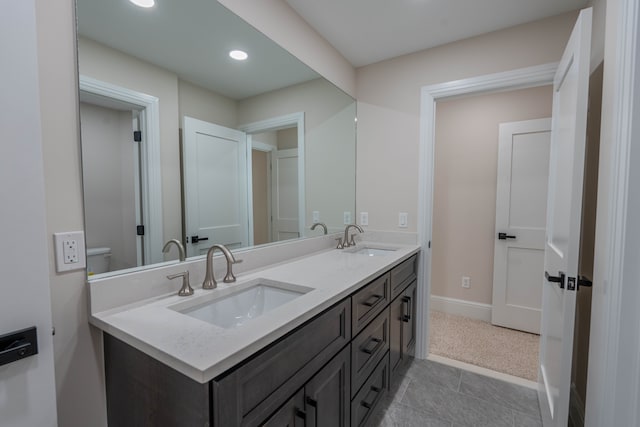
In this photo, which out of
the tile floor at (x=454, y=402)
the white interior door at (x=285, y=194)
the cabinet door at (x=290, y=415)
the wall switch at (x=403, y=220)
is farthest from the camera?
the wall switch at (x=403, y=220)

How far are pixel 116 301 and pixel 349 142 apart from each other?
2.06m

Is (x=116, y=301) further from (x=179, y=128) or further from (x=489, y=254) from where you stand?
(x=489, y=254)

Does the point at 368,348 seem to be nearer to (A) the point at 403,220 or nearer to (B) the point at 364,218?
(A) the point at 403,220

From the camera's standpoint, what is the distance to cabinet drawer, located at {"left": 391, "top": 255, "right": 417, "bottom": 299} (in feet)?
5.85

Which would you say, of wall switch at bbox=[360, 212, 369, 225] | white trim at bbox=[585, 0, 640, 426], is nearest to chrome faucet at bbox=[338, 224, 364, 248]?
wall switch at bbox=[360, 212, 369, 225]

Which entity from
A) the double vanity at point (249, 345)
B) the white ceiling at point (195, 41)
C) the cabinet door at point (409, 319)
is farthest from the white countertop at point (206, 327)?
the white ceiling at point (195, 41)

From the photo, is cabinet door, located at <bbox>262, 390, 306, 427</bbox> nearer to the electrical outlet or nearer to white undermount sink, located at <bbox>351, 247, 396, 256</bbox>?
the electrical outlet

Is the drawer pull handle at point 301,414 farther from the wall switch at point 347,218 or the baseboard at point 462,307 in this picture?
the baseboard at point 462,307

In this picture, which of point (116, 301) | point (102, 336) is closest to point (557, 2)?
point (116, 301)

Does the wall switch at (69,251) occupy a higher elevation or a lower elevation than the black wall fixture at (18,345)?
higher

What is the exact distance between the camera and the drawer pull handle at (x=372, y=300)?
1431mm

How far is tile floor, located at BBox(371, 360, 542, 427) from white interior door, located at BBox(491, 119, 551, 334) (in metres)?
0.98

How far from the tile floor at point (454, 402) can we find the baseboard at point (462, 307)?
41.6 inches

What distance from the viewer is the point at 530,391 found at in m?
1.90
